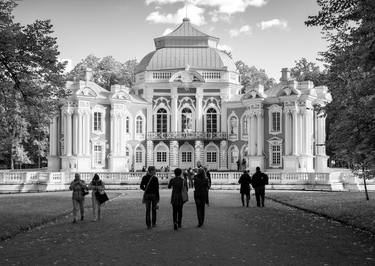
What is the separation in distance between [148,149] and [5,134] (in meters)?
38.1

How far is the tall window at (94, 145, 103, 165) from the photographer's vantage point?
5294 centimetres

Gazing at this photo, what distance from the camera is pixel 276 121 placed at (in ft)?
174

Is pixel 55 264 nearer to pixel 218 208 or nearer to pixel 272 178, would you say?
pixel 218 208

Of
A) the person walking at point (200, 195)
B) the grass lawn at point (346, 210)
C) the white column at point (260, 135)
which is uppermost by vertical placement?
the white column at point (260, 135)

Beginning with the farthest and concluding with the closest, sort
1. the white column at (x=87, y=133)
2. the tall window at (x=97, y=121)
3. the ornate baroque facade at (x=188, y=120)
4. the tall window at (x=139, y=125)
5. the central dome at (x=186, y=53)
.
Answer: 1. the central dome at (x=186, y=53)
2. the tall window at (x=139, y=125)
3. the tall window at (x=97, y=121)
4. the white column at (x=87, y=133)
5. the ornate baroque facade at (x=188, y=120)

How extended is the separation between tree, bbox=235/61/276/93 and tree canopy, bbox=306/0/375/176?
5699cm

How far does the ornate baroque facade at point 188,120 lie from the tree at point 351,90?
113ft

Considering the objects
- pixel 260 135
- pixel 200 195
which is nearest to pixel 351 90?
pixel 200 195

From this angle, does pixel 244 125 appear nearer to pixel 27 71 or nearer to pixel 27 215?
pixel 27 215

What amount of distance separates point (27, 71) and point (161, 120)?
40330 millimetres

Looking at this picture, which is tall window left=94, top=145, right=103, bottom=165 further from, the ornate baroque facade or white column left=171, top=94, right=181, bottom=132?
white column left=171, top=94, right=181, bottom=132

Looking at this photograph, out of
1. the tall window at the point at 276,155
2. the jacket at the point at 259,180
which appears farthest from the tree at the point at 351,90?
the tall window at the point at 276,155

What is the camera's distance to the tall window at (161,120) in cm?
5753

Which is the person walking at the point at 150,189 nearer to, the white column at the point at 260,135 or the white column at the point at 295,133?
the white column at the point at 295,133
